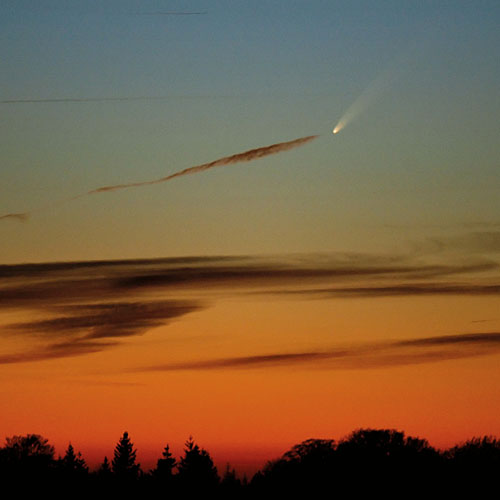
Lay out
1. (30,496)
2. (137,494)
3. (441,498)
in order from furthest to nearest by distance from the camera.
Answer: (137,494), (30,496), (441,498)

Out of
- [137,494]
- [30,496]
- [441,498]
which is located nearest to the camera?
[441,498]

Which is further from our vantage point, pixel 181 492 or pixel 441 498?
pixel 181 492

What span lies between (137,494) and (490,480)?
47762mm

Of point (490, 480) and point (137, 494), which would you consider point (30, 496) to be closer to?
point (137, 494)

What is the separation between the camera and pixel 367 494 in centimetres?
17050

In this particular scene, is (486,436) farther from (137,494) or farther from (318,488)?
(137,494)

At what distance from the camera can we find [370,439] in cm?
18275

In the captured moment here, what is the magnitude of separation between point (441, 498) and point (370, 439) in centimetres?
1706

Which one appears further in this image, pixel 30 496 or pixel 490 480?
pixel 30 496

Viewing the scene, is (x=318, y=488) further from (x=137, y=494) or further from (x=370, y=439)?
(x=137, y=494)

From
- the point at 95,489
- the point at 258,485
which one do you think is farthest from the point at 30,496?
the point at 258,485

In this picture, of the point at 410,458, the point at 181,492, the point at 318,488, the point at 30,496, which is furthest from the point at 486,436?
the point at 30,496

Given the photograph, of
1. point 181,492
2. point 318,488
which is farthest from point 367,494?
point 181,492

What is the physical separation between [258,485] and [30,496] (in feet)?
89.5
